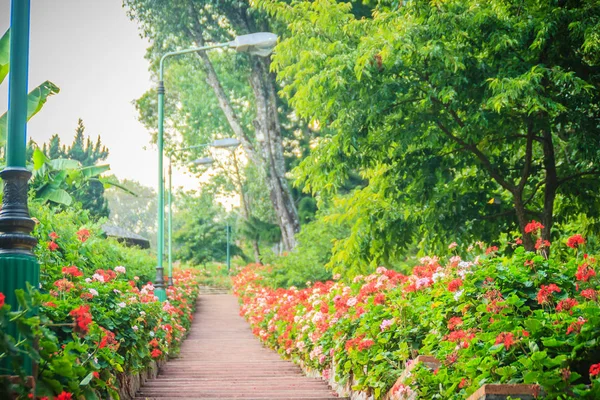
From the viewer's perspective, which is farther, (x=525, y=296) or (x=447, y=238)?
(x=447, y=238)

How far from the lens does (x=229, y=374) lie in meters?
10.6

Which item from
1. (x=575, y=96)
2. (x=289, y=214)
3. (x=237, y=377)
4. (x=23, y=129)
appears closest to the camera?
(x=23, y=129)

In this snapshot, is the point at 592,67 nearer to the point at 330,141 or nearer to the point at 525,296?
the point at 330,141

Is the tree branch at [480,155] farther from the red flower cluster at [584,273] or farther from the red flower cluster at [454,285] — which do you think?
the red flower cluster at [584,273]

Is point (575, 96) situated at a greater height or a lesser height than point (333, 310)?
greater

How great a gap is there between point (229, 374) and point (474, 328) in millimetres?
5517

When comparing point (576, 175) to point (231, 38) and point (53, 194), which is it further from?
point (231, 38)

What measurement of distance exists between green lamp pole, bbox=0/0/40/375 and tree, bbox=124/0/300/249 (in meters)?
19.5

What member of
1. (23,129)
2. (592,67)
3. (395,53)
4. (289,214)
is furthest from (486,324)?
(289,214)

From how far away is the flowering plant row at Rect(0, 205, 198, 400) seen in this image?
4.08m

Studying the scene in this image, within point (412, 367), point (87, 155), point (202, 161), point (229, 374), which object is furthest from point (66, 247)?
point (87, 155)

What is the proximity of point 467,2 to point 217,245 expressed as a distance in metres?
36.2

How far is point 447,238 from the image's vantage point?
12.7 metres

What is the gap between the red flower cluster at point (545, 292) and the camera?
5.71 metres
